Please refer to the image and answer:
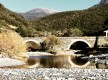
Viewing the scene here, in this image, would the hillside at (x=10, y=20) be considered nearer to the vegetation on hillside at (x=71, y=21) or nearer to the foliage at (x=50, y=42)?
the vegetation on hillside at (x=71, y=21)

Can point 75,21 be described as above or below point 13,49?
above

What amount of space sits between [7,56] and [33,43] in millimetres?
42395

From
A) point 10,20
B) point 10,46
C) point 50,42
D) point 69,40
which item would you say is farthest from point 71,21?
point 10,46

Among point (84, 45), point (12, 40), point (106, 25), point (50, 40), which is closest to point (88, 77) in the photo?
point (12, 40)

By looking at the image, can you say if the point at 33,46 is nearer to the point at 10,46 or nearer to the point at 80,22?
the point at 10,46

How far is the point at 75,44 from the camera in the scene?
104 metres

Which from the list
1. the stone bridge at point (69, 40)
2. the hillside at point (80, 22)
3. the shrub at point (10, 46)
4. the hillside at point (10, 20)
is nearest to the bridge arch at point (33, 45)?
the stone bridge at point (69, 40)

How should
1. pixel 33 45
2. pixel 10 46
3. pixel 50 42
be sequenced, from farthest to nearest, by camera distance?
pixel 33 45 < pixel 50 42 < pixel 10 46

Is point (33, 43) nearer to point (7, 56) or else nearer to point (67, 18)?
point (7, 56)

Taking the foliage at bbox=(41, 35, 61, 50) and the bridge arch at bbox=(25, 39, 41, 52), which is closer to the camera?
the foliage at bbox=(41, 35, 61, 50)

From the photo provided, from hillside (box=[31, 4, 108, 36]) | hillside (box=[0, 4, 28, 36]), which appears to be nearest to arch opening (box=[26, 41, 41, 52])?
hillside (box=[0, 4, 28, 36])

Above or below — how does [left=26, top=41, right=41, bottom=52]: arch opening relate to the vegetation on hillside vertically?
below

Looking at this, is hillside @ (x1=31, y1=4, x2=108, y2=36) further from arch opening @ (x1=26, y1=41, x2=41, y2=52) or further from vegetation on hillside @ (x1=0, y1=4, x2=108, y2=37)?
arch opening @ (x1=26, y1=41, x2=41, y2=52)

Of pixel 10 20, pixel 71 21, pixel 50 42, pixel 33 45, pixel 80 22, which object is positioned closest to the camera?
pixel 50 42
